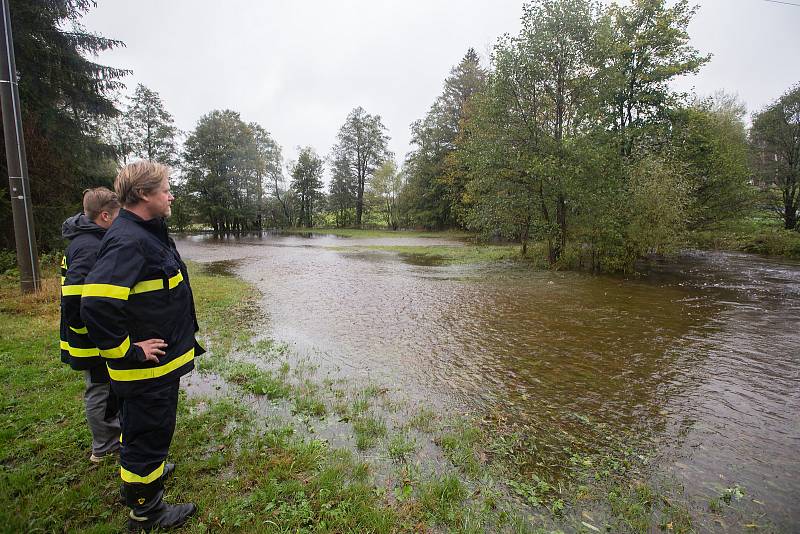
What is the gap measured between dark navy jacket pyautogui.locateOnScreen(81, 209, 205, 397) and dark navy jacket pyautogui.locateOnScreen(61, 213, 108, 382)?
822 mm

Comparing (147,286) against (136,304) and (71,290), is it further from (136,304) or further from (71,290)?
(71,290)

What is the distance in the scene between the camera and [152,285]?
2.46 meters

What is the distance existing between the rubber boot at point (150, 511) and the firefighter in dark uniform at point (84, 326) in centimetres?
100

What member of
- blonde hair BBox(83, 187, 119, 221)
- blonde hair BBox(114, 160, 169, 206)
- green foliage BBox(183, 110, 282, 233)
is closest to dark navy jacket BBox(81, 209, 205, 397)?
blonde hair BBox(114, 160, 169, 206)

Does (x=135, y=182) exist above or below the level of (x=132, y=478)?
above

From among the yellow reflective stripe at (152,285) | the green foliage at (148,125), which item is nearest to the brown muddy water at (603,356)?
the yellow reflective stripe at (152,285)

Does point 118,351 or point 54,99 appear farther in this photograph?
point 54,99

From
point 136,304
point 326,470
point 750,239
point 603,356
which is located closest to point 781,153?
point 750,239

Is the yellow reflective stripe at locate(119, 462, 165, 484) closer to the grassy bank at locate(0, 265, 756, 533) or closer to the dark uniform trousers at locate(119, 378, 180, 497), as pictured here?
the dark uniform trousers at locate(119, 378, 180, 497)

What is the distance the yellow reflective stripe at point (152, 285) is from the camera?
239 cm

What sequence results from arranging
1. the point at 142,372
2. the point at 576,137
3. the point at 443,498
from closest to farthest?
the point at 142,372
the point at 443,498
the point at 576,137

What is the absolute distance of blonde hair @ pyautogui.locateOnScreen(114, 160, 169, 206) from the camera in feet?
8.22

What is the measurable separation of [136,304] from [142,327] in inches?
6.3

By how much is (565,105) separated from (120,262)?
17.5 metres
